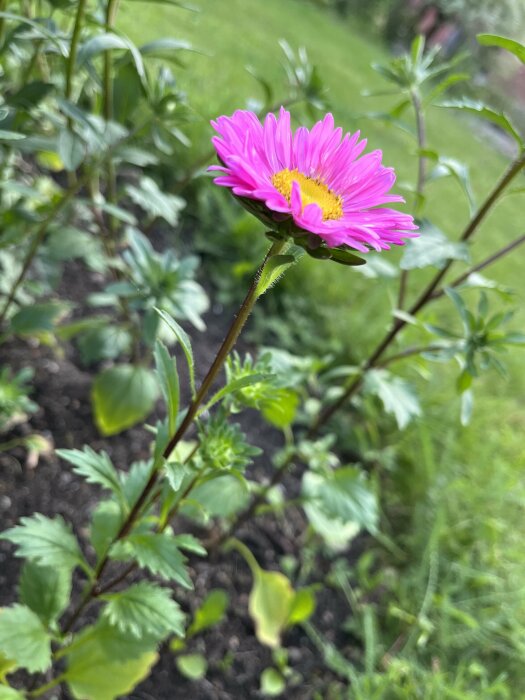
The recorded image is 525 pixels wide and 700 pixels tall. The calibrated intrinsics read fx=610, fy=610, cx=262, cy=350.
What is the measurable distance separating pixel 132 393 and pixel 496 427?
1.32m

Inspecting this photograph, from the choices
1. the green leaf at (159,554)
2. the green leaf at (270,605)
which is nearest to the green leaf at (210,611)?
the green leaf at (270,605)

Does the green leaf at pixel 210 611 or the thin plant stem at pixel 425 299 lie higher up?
the thin plant stem at pixel 425 299

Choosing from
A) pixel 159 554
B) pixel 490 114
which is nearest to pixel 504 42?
pixel 490 114

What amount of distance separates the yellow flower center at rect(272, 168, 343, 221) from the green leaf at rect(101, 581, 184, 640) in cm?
50

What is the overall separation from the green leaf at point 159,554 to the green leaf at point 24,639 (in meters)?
0.18

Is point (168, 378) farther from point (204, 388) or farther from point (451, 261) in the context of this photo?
point (451, 261)

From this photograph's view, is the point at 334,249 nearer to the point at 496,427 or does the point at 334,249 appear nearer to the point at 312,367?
the point at 312,367

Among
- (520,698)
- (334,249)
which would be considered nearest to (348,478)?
(520,698)

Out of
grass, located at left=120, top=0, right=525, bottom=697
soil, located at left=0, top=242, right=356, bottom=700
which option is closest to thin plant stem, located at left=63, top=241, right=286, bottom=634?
soil, located at left=0, top=242, right=356, bottom=700

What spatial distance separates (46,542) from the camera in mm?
774

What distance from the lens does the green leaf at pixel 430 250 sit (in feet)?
2.84

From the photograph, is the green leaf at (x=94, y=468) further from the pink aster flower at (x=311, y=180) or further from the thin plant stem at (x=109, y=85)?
the thin plant stem at (x=109, y=85)

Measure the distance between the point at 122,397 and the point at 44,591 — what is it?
488 millimetres

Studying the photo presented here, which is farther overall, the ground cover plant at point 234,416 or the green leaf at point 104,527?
the green leaf at point 104,527
